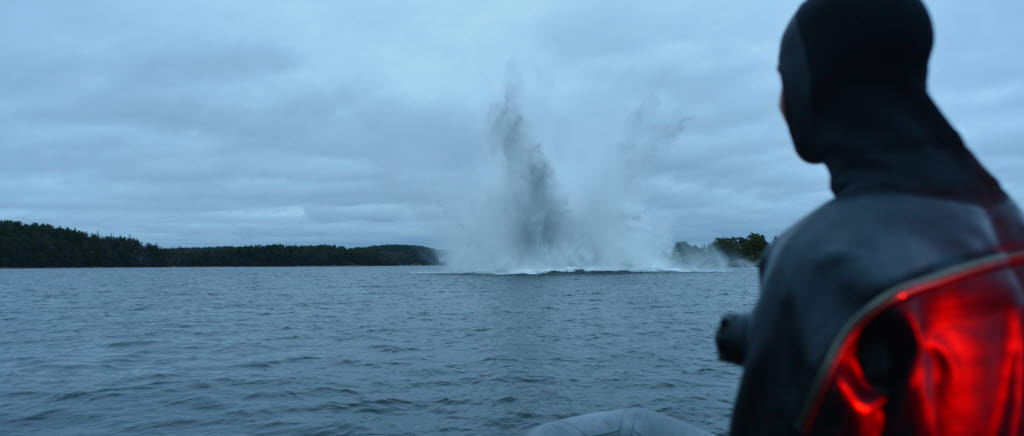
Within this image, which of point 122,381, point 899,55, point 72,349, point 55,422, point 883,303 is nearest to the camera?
point 883,303

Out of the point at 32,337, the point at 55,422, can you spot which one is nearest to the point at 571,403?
the point at 55,422

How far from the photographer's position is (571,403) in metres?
15.6

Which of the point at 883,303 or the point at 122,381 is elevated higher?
the point at 883,303

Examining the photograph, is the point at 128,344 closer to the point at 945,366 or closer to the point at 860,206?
the point at 860,206

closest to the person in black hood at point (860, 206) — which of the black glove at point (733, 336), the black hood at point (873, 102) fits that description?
the black hood at point (873, 102)

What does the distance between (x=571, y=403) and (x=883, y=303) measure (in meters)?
14.9

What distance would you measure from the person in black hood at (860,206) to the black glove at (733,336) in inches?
13.9

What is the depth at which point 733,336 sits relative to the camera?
2236 millimetres

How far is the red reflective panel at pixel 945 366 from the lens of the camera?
Answer: 56.6 inches

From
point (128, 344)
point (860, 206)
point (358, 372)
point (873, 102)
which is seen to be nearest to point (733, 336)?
point (860, 206)

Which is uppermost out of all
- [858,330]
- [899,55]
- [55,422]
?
[899,55]

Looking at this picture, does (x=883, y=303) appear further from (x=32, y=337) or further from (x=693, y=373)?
(x=32, y=337)

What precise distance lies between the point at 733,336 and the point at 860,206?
31.7 inches

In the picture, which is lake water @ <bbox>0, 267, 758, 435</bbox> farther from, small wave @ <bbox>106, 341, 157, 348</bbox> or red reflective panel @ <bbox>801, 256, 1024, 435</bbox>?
red reflective panel @ <bbox>801, 256, 1024, 435</bbox>
